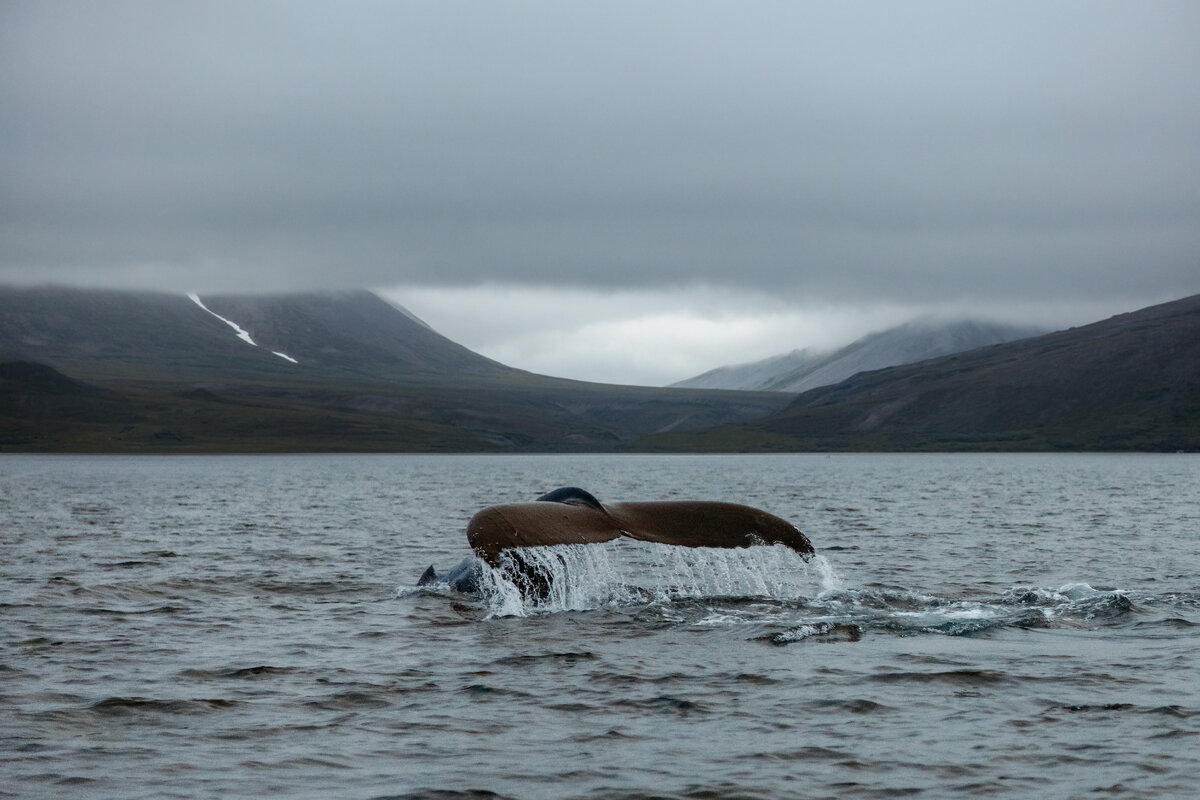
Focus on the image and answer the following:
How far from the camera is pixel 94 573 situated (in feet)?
82.6

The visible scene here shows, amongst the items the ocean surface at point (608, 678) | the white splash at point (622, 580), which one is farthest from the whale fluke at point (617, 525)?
the ocean surface at point (608, 678)

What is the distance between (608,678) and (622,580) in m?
9.75

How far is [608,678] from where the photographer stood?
45.9 ft

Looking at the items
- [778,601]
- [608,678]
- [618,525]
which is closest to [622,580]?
[778,601]

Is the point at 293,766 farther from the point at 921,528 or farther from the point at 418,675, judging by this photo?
the point at 921,528

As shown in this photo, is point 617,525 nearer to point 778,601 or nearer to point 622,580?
point 778,601

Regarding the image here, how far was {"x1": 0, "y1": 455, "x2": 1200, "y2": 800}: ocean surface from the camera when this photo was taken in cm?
1018

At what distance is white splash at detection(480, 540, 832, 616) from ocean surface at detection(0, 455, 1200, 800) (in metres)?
0.12

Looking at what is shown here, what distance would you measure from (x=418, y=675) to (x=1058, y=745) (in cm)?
674

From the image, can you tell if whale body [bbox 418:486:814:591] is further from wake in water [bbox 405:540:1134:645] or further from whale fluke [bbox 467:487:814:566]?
wake in water [bbox 405:540:1134:645]

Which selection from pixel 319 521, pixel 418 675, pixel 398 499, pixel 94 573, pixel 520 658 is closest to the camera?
pixel 418 675

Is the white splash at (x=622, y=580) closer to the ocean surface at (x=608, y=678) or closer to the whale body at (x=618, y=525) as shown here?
the ocean surface at (x=608, y=678)

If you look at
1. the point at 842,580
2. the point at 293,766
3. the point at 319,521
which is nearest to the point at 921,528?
the point at 842,580

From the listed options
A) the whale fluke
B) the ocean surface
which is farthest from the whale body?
the ocean surface
